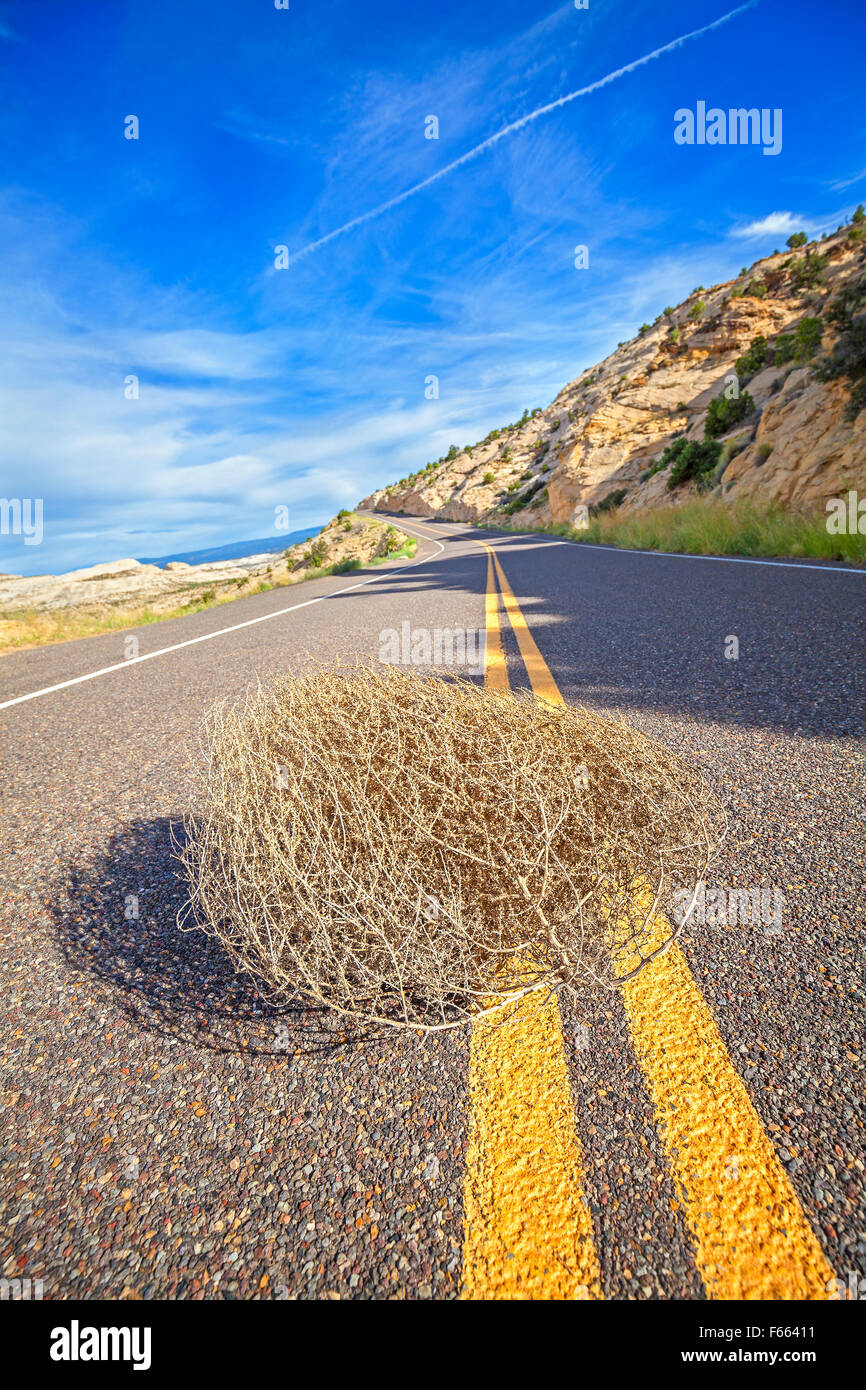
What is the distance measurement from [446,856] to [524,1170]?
55 centimetres

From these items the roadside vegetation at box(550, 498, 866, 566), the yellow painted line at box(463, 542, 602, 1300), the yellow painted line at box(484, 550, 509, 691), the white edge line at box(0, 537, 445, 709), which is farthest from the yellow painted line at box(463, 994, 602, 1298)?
the roadside vegetation at box(550, 498, 866, 566)

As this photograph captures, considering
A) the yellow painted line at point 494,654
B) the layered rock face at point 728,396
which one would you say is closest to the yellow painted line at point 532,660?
the yellow painted line at point 494,654

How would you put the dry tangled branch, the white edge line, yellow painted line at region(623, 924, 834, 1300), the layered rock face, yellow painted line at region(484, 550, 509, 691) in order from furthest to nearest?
the layered rock face → the white edge line → yellow painted line at region(484, 550, 509, 691) → the dry tangled branch → yellow painted line at region(623, 924, 834, 1300)

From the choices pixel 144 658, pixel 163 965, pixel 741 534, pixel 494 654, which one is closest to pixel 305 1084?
pixel 163 965

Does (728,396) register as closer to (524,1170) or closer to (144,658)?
(144,658)

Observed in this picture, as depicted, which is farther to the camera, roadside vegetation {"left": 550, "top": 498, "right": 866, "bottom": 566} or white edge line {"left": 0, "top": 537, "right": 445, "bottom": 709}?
roadside vegetation {"left": 550, "top": 498, "right": 866, "bottom": 566}

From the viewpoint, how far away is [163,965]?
56.1 inches

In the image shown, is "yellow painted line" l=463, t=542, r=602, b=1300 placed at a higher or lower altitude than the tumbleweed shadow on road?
lower

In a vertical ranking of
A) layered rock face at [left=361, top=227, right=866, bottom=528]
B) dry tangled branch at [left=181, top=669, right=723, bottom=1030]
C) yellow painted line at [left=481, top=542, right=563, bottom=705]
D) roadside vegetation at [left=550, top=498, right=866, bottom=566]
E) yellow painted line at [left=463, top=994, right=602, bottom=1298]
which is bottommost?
yellow painted line at [left=463, top=994, right=602, bottom=1298]

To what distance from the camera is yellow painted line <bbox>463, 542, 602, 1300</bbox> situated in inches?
30.8

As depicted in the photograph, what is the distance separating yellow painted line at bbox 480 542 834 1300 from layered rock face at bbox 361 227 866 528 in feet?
36.9

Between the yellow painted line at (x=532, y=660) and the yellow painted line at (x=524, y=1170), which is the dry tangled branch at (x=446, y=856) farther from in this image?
the yellow painted line at (x=532, y=660)

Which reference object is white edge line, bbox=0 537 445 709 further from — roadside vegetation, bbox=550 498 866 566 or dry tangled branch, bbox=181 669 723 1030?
roadside vegetation, bbox=550 498 866 566
